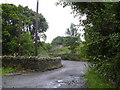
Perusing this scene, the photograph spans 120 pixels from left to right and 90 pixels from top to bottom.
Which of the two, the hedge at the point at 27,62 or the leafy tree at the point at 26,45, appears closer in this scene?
the hedge at the point at 27,62

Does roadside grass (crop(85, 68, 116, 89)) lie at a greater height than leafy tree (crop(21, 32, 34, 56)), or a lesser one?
lesser

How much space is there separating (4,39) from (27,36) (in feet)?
8.21

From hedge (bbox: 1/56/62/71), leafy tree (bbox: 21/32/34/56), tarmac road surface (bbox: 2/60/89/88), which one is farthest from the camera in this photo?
leafy tree (bbox: 21/32/34/56)

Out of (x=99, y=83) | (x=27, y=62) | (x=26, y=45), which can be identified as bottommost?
(x=27, y=62)

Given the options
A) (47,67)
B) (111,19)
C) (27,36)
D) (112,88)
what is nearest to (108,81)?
(112,88)

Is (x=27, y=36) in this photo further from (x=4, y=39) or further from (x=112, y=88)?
(x=112, y=88)

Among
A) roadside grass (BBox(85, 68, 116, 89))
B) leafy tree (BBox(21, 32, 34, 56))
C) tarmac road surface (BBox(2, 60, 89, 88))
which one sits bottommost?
tarmac road surface (BBox(2, 60, 89, 88))

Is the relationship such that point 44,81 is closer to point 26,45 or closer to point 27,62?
point 27,62

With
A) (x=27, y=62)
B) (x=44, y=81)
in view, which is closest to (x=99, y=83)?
(x=44, y=81)

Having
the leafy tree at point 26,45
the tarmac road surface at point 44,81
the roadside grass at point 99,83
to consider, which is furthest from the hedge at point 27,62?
the roadside grass at point 99,83

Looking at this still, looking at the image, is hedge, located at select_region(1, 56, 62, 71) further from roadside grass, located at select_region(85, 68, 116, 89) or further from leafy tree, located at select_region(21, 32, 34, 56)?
roadside grass, located at select_region(85, 68, 116, 89)

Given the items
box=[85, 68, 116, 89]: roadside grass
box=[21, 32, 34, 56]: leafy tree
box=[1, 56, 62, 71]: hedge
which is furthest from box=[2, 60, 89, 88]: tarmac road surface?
box=[21, 32, 34, 56]: leafy tree

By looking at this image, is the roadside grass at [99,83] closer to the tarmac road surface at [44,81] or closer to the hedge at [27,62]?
the tarmac road surface at [44,81]

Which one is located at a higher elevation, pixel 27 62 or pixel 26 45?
pixel 26 45
